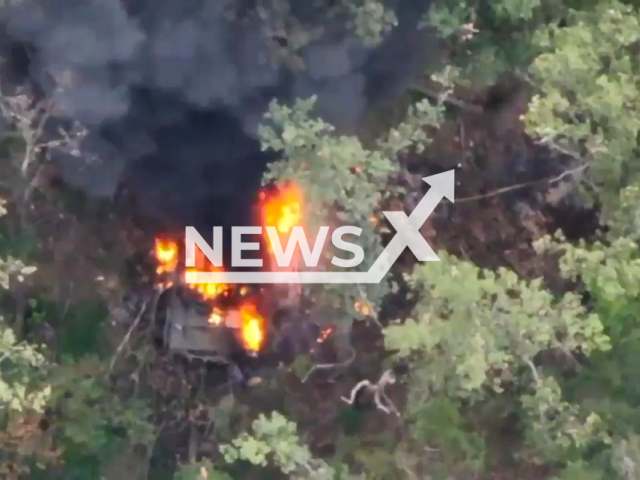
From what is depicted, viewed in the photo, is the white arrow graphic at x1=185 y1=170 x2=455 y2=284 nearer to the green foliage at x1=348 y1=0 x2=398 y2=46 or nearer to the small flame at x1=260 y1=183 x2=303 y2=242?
the small flame at x1=260 y1=183 x2=303 y2=242

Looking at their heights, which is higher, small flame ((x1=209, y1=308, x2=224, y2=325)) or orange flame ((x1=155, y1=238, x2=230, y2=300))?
orange flame ((x1=155, y1=238, x2=230, y2=300))

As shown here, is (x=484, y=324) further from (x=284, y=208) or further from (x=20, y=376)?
(x=20, y=376)

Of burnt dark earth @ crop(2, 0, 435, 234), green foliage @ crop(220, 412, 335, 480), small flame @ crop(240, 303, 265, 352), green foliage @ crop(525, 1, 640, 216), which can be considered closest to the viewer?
burnt dark earth @ crop(2, 0, 435, 234)

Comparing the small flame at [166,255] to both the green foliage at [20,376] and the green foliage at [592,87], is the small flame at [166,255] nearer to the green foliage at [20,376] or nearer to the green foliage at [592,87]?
the green foliage at [20,376]

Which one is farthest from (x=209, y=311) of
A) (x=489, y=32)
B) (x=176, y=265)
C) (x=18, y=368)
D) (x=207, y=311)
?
(x=489, y=32)

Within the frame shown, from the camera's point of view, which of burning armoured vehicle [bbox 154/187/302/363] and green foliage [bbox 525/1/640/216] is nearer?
green foliage [bbox 525/1/640/216]

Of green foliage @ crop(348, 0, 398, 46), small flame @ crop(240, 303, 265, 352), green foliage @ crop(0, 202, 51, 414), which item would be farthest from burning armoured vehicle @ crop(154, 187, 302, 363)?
green foliage @ crop(348, 0, 398, 46)
